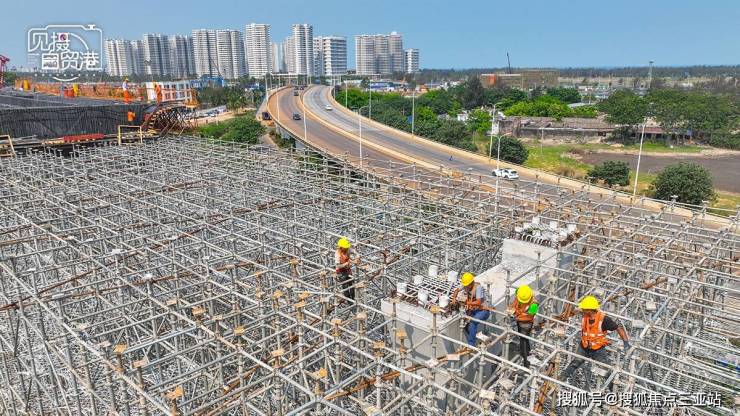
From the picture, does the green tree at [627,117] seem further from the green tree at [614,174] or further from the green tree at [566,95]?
the green tree at [566,95]

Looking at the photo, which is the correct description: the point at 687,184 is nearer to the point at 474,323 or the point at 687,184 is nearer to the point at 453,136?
the point at 453,136

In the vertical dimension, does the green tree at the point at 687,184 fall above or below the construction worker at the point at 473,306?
below

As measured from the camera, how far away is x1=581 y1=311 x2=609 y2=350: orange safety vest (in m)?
8.36

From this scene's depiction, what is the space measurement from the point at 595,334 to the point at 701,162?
78.5m

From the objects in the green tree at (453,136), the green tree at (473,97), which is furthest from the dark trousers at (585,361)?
the green tree at (473,97)

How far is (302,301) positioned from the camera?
913 cm

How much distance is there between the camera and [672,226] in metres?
16.2

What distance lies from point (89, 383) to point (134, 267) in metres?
6.67

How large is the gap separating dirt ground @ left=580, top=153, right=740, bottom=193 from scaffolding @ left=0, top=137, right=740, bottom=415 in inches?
2074

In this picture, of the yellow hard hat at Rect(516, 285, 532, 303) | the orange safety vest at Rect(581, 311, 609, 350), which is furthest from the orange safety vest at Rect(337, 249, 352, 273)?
the orange safety vest at Rect(581, 311, 609, 350)

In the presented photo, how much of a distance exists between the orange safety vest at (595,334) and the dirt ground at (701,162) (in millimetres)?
59553

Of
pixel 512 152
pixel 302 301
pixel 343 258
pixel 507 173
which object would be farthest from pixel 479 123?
pixel 302 301

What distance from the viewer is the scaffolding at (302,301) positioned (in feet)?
26.3

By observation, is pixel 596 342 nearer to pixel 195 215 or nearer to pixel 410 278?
pixel 410 278
